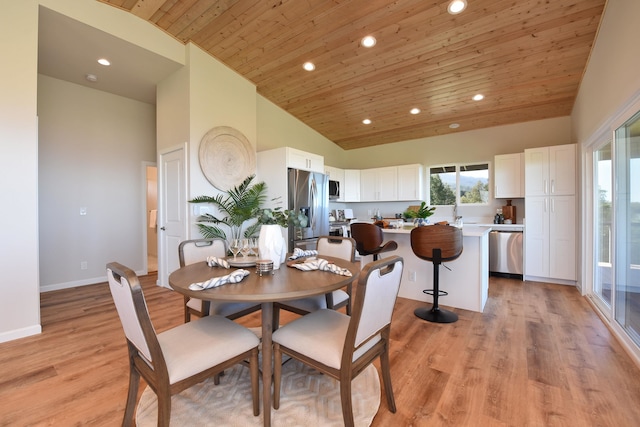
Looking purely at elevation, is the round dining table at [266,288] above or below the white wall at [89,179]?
below

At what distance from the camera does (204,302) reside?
192 centimetres

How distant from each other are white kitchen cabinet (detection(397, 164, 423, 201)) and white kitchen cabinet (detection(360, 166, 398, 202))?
0.11 m

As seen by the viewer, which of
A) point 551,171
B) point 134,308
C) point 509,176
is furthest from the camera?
point 509,176

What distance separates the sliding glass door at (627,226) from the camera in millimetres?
2236

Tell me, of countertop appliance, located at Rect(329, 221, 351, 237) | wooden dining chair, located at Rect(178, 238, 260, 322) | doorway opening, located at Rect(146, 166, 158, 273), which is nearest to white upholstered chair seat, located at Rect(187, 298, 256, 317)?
wooden dining chair, located at Rect(178, 238, 260, 322)

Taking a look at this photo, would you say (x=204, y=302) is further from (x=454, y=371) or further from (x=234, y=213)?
(x=234, y=213)

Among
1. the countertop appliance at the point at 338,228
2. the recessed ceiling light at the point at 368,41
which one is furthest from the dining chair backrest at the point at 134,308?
the countertop appliance at the point at 338,228

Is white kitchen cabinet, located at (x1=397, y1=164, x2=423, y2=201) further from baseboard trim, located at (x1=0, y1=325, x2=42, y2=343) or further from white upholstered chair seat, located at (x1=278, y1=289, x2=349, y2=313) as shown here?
baseboard trim, located at (x1=0, y1=325, x2=42, y2=343)

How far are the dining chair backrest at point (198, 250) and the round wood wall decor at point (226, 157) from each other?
5.50 ft

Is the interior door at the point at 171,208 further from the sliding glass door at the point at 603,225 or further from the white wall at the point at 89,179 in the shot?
the sliding glass door at the point at 603,225

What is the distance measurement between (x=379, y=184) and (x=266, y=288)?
5142 mm

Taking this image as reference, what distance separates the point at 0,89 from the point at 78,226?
7.60 ft

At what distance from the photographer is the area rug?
1.46 metres

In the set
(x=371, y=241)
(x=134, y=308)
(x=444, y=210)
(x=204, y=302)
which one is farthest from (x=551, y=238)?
(x=134, y=308)
